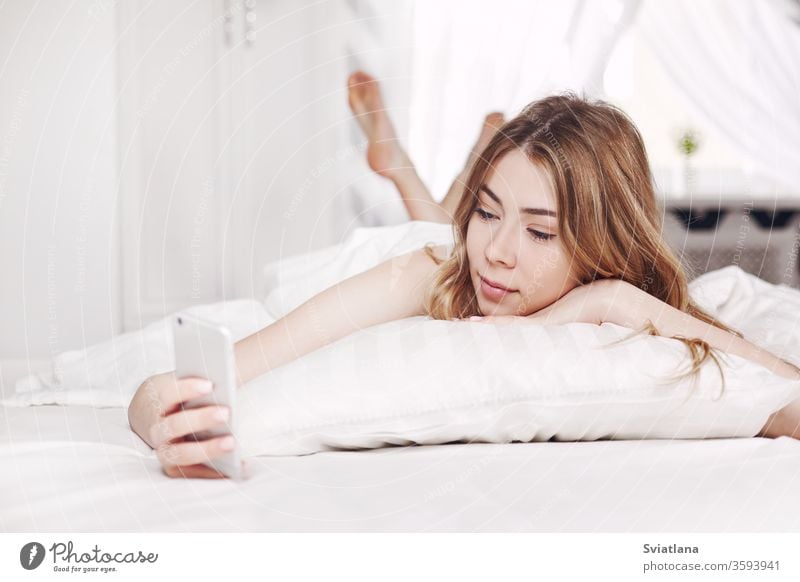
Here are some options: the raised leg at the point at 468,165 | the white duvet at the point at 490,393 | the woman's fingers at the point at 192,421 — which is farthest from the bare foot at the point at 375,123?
the woman's fingers at the point at 192,421

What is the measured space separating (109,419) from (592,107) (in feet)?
1.88

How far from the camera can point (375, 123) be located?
3.48 feet

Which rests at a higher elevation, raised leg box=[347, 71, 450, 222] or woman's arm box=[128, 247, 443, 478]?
raised leg box=[347, 71, 450, 222]

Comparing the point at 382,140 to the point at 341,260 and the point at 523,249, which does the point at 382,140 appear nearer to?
the point at 341,260

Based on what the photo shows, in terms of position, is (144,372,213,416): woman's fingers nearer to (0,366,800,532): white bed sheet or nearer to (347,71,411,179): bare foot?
(0,366,800,532): white bed sheet

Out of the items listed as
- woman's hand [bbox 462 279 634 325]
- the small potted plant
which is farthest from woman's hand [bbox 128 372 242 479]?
the small potted plant

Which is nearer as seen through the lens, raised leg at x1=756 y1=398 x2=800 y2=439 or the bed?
the bed

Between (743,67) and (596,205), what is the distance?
0.76 metres

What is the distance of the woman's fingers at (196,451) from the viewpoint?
593 millimetres

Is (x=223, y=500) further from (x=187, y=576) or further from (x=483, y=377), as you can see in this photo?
(x=483, y=377)

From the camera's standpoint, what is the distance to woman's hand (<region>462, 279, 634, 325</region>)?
0.75m

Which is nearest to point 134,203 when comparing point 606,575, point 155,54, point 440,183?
point 155,54

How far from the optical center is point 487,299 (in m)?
0.81

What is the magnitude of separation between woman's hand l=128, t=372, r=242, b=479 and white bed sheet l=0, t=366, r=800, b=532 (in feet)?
0.04
